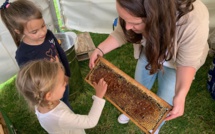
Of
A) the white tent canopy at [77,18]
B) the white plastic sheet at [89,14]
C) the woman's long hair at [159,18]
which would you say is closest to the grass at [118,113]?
the white tent canopy at [77,18]

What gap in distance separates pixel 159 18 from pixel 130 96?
2.46 ft

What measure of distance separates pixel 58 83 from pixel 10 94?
81.8 inches

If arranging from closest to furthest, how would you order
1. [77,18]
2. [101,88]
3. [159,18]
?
[159,18] → [101,88] → [77,18]

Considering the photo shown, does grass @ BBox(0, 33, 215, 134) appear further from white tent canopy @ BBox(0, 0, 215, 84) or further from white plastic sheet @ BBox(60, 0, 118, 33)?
white plastic sheet @ BBox(60, 0, 118, 33)

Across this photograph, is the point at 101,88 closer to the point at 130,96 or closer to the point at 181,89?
the point at 130,96

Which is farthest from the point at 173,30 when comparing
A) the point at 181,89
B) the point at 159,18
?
the point at 181,89

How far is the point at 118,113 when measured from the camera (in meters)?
2.72

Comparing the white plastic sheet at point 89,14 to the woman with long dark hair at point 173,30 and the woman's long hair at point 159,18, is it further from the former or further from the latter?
the woman's long hair at point 159,18

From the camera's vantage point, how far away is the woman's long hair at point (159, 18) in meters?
1.17

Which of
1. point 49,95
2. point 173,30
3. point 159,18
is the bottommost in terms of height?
point 49,95

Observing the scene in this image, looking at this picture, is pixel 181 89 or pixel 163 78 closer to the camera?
pixel 181 89

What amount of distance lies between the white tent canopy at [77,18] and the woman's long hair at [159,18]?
7.37 feet

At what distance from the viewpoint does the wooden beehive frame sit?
1.65 m

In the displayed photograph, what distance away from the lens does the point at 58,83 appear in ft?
4.75
